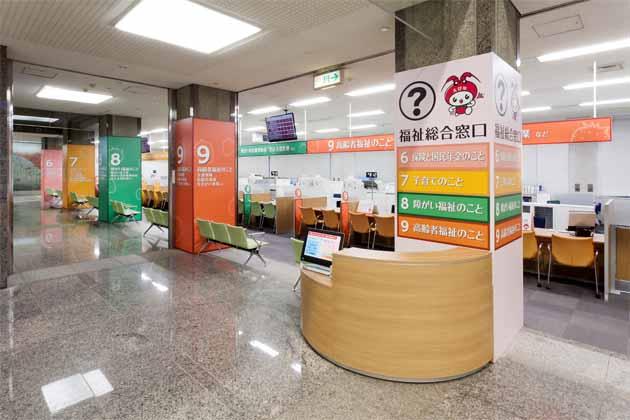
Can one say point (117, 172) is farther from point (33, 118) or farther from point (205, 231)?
point (205, 231)

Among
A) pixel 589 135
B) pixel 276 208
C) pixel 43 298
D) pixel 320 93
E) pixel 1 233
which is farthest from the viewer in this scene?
pixel 276 208

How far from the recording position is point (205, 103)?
6.46 metres

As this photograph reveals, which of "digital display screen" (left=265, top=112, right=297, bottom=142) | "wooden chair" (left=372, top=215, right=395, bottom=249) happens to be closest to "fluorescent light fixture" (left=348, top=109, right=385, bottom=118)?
"digital display screen" (left=265, top=112, right=297, bottom=142)

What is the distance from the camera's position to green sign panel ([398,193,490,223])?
282 cm

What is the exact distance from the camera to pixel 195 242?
647 centimetres

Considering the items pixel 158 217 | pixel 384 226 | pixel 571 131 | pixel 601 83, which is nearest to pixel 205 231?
pixel 158 217

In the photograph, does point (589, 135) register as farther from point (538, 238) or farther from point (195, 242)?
point (195, 242)

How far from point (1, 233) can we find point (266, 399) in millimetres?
4174

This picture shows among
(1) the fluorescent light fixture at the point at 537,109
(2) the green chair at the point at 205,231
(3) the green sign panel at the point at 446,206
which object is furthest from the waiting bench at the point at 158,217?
(1) the fluorescent light fixture at the point at 537,109

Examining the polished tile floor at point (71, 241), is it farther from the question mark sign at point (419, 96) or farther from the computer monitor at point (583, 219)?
the computer monitor at point (583, 219)

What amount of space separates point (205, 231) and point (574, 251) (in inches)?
211

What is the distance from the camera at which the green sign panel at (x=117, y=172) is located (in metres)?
10.4

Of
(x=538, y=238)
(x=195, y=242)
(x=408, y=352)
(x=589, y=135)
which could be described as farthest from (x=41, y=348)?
(x=589, y=135)

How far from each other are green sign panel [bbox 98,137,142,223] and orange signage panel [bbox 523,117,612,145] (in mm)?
9498
